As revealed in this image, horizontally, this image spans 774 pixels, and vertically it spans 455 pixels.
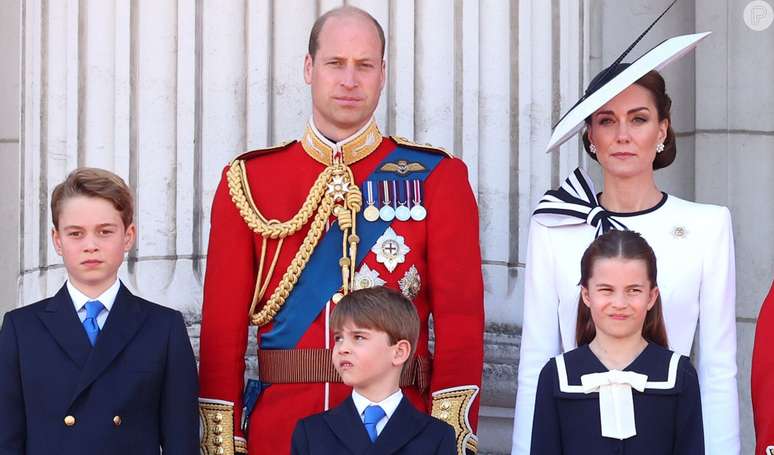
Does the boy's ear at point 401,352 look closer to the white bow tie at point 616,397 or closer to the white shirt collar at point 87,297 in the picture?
the white bow tie at point 616,397

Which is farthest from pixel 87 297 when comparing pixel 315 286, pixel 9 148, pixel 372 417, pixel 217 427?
pixel 9 148

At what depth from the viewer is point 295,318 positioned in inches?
187

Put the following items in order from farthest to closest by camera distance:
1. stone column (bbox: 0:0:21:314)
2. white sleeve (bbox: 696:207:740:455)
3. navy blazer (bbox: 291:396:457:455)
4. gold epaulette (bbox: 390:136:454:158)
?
stone column (bbox: 0:0:21:314) < gold epaulette (bbox: 390:136:454:158) < white sleeve (bbox: 696:207:740:455) < navy blazer (bbox: 291:396:457:455)

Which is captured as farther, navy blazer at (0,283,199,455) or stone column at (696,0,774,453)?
stone column at (696,0,774,453)

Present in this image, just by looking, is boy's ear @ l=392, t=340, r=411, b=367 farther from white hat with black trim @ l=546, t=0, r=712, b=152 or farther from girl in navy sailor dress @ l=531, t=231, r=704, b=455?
white hat with black trim @ l=546, t=0, r=712, b=152

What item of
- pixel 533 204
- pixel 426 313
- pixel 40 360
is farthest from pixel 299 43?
pixel 40 360

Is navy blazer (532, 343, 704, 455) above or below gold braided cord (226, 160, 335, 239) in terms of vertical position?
below

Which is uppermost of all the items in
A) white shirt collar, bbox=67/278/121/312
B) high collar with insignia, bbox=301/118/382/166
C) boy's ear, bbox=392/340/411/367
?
high collar with insignia, bbox=301/118/382/166

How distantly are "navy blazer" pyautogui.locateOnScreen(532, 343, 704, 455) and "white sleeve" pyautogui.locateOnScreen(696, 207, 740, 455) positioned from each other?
218 millimetres

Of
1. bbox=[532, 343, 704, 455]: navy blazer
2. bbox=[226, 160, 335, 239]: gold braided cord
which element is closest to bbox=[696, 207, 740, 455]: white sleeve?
bbox=[532, 343, 704, 455]: navy blazer

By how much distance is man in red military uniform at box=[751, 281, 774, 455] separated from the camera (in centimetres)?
437

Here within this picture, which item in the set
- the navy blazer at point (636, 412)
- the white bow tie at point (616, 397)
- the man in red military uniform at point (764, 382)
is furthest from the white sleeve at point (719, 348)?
the white bow tie at point (616, 397)

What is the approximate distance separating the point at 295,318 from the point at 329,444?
53 cm

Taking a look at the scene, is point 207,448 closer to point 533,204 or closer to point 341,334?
point 341,334
